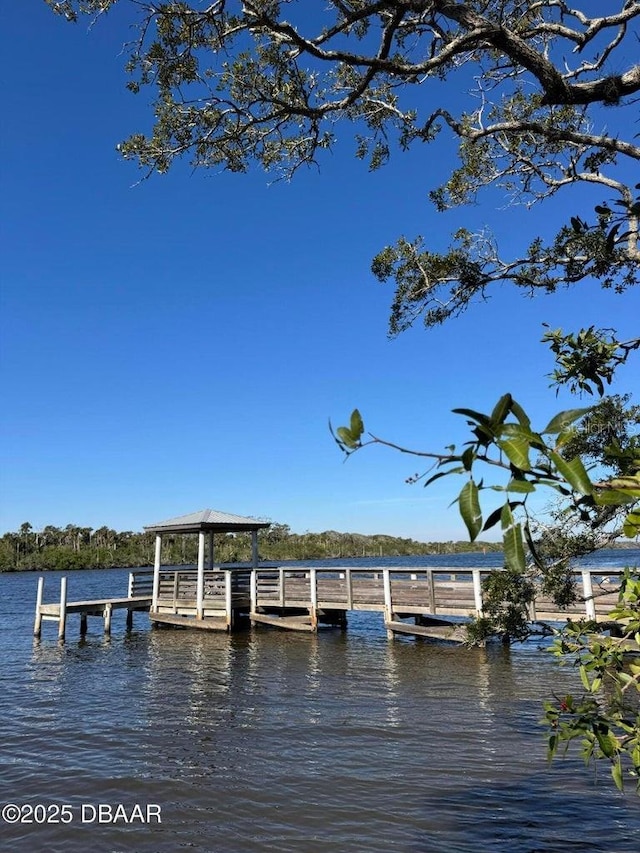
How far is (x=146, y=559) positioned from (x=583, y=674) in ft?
359

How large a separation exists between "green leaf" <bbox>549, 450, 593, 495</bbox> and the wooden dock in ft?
48.9

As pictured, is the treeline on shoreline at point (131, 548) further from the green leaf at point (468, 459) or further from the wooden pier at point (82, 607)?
the green leaf at point (468, 459)

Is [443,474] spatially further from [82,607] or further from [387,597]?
[82,607]

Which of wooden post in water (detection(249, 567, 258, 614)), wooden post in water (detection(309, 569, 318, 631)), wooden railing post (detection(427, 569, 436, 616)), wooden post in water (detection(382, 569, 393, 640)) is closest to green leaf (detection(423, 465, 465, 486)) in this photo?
wooden railing post (detection(427, 569, 436, 616))

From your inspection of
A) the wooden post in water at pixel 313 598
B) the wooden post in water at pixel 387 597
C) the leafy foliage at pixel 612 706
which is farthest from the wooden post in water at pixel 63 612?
the leafy foliage at pixel 612 706

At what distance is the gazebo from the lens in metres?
20.1

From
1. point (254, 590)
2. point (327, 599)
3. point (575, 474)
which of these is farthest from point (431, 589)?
point (575, 474)

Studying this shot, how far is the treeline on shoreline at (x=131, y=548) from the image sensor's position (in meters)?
93.1

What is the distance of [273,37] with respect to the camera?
5395mm

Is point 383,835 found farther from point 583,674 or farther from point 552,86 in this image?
point 552,86

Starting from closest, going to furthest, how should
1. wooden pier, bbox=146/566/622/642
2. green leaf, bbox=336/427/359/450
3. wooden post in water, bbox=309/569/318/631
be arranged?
green leaf, bbox=336/427/359/450 → wooden pier, bbox=146/566/622/642 → wooden post in water, bbox=309/569/318/631

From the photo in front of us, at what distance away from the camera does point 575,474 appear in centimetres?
118

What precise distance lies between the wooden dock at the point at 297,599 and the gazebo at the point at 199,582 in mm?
36

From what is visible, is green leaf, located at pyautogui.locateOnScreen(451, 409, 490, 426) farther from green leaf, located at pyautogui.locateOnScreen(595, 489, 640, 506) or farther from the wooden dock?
the wooden dock
